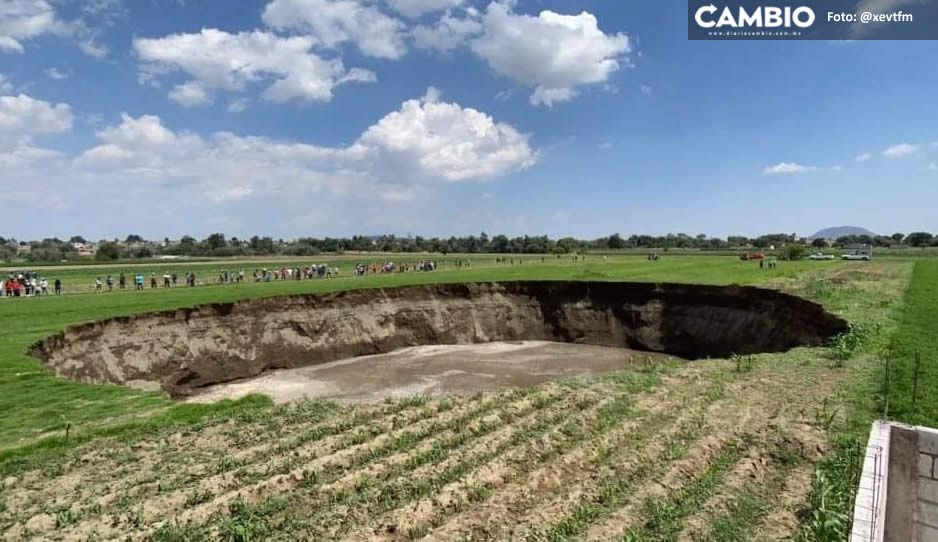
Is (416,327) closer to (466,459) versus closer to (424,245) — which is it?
(466,459)

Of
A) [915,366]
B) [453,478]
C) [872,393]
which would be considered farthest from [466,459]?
[915,366]

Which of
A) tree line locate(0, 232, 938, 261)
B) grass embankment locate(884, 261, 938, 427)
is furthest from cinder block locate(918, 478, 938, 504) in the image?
tree line locate(0, 232, 938, 261)

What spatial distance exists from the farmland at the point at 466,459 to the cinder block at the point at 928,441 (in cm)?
106

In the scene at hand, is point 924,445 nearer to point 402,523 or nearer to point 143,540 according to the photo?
point 402,523

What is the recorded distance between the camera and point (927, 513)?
24.1 ft

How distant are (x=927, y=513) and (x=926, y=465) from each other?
66 centimetres

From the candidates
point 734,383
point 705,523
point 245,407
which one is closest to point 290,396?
point 245,407

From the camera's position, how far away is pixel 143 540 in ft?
22.8

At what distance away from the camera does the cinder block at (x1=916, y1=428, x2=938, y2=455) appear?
24.2ft

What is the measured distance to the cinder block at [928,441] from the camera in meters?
7.38

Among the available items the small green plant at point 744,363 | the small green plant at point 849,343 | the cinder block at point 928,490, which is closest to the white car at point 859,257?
the small green plant at point 849,343

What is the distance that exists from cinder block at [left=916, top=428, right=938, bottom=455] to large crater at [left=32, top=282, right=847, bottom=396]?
53.7 ft

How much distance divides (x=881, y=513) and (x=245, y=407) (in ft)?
42.1

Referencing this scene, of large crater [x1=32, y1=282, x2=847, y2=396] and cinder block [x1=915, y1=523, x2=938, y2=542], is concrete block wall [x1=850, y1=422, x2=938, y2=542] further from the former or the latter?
large crater [x1=32, y1=282, x2=847, y2=396]
